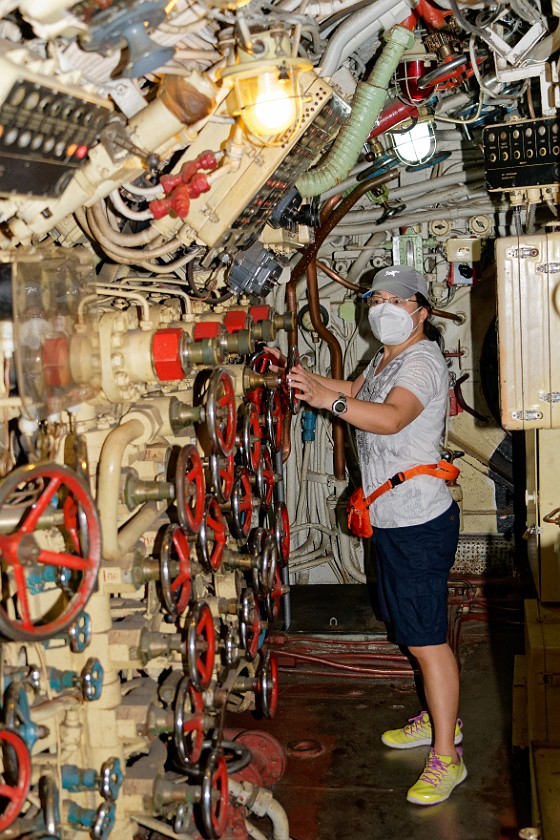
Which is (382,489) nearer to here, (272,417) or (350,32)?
(272,417)

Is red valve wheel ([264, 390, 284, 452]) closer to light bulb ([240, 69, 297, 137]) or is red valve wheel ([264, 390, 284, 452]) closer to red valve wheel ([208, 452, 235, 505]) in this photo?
red valve wheel ([208, 452, 235, 505])

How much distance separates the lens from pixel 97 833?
7.29ft

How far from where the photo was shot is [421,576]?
3.31m

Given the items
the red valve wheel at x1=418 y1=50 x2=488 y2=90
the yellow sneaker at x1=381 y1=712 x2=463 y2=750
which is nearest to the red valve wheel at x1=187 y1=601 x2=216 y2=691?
the yellow sneaker at x1=381 y1=712 x2=463 y2=750

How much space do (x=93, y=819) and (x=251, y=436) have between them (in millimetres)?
1400

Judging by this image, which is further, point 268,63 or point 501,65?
point 501,65

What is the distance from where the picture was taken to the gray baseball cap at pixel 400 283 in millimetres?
3352

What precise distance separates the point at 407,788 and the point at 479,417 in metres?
2.30

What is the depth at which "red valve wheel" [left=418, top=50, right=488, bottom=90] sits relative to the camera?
138 inches

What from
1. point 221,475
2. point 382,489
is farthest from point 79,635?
point 382,489

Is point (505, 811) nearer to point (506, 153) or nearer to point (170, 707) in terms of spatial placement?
point (170, 707)

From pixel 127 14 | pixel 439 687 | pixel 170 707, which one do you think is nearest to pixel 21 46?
pixel 127 14

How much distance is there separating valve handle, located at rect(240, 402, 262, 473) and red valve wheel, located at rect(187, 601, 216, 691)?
60 cm

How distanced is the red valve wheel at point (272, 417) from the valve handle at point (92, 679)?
1246 mm
